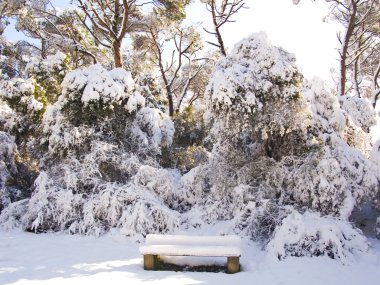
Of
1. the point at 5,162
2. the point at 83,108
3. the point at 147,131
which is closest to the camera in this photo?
the point at 83,108

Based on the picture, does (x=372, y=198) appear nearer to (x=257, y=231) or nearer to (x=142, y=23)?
(x=257, y=231)

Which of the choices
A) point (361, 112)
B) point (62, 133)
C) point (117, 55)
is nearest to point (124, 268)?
point (62, 133)

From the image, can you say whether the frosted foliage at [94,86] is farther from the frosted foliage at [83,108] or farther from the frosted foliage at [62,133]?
the frosted foliage at [62,133]

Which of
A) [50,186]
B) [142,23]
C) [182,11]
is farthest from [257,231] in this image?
[142,23]

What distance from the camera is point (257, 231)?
7000mm

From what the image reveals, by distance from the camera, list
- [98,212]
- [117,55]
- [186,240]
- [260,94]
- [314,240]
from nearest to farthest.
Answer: [186,240], [314,240], [98,212], [260,94], [117,55]

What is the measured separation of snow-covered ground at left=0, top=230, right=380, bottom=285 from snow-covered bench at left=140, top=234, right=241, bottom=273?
182 millimetres

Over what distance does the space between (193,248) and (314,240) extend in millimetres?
2011

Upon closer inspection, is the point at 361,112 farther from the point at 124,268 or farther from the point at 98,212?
the point at 124,268

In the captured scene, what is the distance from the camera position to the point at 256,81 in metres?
7.43

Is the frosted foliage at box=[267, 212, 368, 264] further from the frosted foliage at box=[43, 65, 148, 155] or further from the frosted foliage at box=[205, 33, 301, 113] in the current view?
the frosted foliage at box=[43, 65, 148, 155]

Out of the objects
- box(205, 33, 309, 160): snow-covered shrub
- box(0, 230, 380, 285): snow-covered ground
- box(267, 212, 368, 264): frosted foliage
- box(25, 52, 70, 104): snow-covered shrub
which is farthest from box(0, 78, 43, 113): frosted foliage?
box(267, 212, 368, 264): frosted foliage

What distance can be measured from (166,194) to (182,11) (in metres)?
7.62

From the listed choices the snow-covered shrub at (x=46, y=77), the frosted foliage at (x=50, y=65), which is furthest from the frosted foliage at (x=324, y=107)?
the snow-covered shrub at (x=46, y=77)
